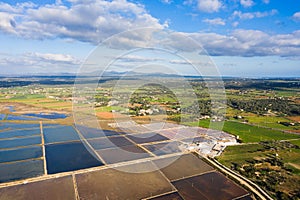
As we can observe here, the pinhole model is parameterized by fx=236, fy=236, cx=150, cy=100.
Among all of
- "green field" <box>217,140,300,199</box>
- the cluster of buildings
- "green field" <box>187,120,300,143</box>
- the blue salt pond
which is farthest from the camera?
"green field" <box>187,120,300,143</box>

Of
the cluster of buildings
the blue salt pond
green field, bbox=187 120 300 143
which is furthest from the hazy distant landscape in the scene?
the cluster of buildings

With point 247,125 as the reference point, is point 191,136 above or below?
above

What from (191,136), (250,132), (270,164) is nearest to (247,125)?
(250,132)

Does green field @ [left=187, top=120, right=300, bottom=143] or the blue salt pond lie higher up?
the blue salt pond

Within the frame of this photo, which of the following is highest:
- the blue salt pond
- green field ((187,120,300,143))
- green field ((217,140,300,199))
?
the blue salt pond

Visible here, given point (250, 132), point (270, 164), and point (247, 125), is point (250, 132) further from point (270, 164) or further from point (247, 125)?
point (270, 164)

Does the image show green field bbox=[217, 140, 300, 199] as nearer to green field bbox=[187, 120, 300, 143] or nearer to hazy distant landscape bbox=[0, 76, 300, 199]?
hazy distant landscape bbox=[0, 76, 300, 199]

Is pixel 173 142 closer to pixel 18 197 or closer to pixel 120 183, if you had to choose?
pixel 120 183

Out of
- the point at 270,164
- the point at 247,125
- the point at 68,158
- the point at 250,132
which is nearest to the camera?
the point at 68,158

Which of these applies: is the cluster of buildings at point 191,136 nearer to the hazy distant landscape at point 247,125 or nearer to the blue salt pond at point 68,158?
the hazy distant landscape at point 247,125

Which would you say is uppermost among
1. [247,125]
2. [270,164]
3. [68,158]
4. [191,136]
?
[68,158]

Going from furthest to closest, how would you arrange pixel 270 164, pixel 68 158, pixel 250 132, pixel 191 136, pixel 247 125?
1. pixel 247 125
2. pixel 250 132
3. pixel 191 136
4. pixel 270 164
5. pixel 68 158

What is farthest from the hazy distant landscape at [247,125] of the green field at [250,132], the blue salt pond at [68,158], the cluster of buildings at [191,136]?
the cluster of buildings at [191,136]
